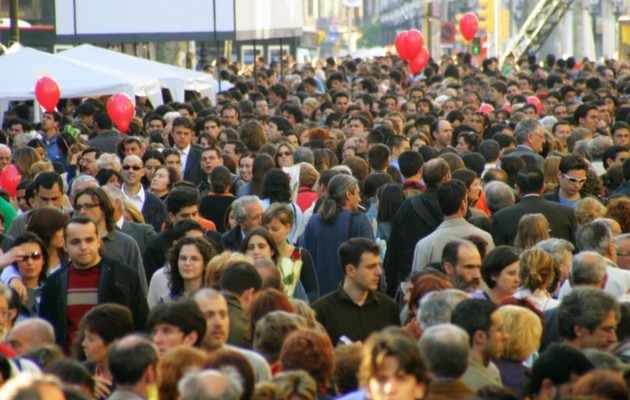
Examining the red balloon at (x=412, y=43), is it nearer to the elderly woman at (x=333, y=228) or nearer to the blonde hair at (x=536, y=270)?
the elderly woman at (x=333, y=228)

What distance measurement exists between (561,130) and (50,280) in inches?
396

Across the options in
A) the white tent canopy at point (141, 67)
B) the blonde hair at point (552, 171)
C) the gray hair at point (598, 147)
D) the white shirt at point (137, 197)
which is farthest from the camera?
the white tent canopy at point (141, 67)

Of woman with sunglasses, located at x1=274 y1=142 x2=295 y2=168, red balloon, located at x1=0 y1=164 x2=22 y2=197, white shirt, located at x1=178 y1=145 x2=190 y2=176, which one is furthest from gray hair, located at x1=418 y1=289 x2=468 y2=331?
white shirt, located at x1=178 y1=145 x2=190 y2=176

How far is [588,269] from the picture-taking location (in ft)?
30.2

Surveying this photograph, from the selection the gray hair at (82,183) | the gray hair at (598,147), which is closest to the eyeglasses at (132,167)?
the gray hair at (82,183)

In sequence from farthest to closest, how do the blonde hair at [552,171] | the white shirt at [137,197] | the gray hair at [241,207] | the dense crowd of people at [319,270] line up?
the blonde hair at [552,171], the white shirt at [137,197], the gray hair at [241,207], the dense crowd of people at [319,270]

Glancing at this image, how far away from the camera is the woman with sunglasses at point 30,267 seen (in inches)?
384

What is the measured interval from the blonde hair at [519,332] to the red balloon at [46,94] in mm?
13716

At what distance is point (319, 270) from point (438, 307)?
3.89 m

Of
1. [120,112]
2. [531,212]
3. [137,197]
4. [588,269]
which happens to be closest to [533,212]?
[531,212]

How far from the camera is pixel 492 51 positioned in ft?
214

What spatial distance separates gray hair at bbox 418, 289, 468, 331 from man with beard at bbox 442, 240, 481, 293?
154cm

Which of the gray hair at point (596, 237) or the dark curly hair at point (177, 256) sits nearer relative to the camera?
the dark curly hair at point (177, 256)

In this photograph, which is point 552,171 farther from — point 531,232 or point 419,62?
point 419,62
